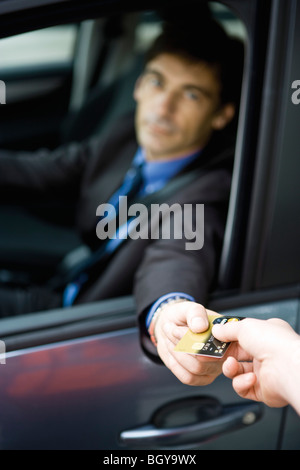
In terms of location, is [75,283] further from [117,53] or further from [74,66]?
[74,66]

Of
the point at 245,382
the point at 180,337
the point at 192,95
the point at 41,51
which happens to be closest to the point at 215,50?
the point at 192,95

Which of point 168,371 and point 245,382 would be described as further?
point 168,371

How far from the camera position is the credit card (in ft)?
2.94

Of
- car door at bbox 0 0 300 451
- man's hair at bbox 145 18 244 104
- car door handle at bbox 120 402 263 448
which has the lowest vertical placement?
car door handle at bbox 120 402 263 448

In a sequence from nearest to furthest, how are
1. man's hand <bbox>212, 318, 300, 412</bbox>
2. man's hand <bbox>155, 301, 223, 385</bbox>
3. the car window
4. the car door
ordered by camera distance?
man's hand <bbox>212, 318, 300, 412</bbox>
man's hand <bbox>155, 301, 223, 385</bbox>
the car door
the car window

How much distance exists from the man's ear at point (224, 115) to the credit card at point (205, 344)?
817 millimetres

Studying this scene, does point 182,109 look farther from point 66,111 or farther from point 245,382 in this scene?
point 66,111

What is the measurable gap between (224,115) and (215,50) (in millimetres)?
184

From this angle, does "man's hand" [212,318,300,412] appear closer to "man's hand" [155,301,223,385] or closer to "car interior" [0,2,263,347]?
"man's hand" [155,301,223,385]

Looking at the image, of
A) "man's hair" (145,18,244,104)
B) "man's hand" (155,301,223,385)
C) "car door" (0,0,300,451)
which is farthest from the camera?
"man's hair" (145,18,244,104)

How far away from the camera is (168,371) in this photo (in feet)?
4.03

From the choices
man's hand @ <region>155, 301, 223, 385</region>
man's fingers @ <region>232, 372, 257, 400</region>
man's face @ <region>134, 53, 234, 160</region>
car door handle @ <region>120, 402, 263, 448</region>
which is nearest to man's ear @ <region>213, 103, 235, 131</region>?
man's face @ <region>134, 53, 234, 160</region>

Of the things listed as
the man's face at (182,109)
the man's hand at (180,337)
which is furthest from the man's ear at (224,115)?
the man's hand at (180,337)

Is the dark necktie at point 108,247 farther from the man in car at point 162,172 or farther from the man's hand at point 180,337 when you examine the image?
the man's hand at point 180,337
